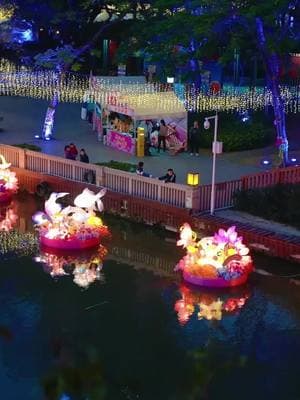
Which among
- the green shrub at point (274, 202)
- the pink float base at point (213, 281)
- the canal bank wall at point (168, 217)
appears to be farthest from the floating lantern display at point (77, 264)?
the green shrub at point (274, 202)

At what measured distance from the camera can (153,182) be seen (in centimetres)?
2212

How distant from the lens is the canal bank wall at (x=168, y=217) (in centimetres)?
1877

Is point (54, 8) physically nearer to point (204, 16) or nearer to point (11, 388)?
point (204, 16)

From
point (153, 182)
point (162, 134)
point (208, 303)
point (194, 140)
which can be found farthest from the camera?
point (162, 134)

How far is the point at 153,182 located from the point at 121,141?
9.33 meters

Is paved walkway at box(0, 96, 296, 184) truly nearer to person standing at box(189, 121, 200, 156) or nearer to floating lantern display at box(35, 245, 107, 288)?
person standing at box(189, 121, 200, 156)

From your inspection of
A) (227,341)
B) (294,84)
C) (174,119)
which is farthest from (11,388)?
(294,84)

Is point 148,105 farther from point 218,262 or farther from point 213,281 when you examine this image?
point 213,281

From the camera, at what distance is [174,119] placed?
30438 mm

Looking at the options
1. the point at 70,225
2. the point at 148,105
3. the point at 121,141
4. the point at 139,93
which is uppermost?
the point at 139,93

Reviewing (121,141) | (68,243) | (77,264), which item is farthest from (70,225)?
(121,141)

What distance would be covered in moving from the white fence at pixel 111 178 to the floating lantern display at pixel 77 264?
3091 millimetres

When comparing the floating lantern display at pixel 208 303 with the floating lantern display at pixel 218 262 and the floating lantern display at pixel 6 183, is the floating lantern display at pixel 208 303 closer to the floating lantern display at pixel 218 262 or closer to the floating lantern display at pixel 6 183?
the floating lantern display at pixel 218 262

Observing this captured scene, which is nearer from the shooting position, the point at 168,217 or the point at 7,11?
the point at 168,217
